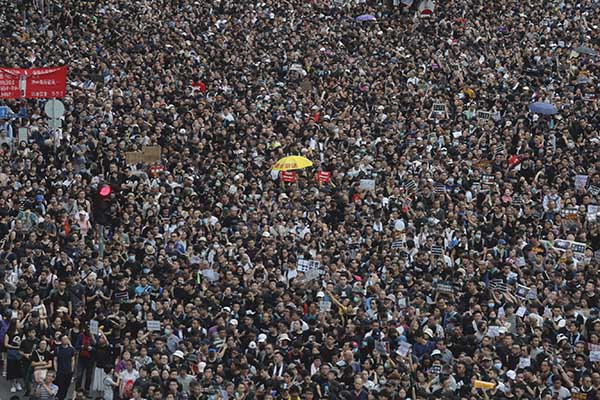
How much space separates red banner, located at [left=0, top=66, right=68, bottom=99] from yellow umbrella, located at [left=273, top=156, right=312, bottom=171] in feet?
16.8

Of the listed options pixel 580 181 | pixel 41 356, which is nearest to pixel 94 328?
pixel 41 356

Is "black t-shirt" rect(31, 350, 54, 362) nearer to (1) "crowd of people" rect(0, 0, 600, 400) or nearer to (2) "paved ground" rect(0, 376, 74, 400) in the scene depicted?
(1) "crowd of people" rect(0, 0, 600, 400)

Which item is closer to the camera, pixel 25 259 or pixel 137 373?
pixel 137 373

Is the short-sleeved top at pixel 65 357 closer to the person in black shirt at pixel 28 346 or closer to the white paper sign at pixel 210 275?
the person in black shirt at pixel 28 346

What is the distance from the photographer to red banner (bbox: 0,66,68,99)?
2827cm

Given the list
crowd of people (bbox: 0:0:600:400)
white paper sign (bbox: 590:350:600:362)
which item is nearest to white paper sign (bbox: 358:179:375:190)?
crowd of people (bbox: 0:0:600:400)

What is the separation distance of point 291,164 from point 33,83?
19.8 feet

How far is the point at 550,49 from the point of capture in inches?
1407

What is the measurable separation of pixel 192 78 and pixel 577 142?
949 centimetres

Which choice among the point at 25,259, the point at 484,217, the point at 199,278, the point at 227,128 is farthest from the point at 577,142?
the point at 25,259

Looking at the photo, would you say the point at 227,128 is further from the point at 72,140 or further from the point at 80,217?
the point at 80,217

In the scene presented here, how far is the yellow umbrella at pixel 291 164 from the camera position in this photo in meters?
26.9

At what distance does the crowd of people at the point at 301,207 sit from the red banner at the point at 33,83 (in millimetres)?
549

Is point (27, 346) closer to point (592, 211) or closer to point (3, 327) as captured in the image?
point (3, 327)
